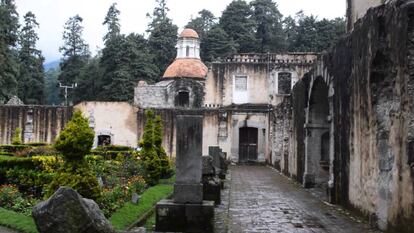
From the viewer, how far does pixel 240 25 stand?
56625 mm

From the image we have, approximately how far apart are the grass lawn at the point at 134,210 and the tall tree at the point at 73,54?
45.1 meters

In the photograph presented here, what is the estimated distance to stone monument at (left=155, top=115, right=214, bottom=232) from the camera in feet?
27.7

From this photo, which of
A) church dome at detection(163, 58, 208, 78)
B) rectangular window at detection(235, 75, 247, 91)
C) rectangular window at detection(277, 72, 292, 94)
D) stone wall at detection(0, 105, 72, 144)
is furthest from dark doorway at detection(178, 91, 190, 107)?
stone wall at detection(0, 105, 72, 144)

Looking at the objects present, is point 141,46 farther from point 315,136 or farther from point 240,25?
point 315,136

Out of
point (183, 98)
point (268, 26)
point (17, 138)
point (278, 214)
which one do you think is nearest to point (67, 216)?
point (278, 214)

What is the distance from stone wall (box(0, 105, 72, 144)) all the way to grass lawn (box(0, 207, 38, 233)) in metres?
22.5

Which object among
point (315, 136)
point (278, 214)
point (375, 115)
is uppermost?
point (375, 115)

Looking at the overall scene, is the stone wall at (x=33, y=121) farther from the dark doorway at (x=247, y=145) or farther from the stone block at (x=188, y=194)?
the stone block at (x=188, y=194)

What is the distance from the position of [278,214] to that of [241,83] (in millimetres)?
24398

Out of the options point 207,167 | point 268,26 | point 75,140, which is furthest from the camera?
point 268,26

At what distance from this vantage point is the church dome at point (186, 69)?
1649 inches

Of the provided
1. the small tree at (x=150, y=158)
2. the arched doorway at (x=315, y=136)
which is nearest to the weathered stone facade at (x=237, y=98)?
the arched doorway at (x=315, y=136)

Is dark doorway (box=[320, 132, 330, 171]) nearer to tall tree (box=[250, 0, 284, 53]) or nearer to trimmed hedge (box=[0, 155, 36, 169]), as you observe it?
trimmed hedge (box=[0, 155, 36, 169])

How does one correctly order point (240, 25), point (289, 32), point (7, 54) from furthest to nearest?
point (289, 32), point (240, 25), point (7, 54)
